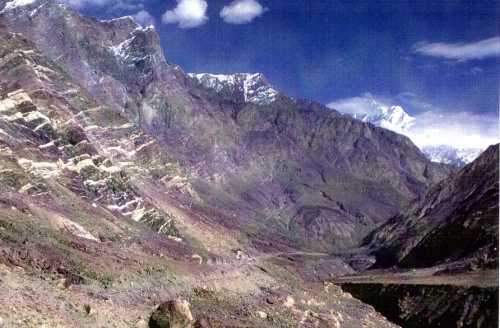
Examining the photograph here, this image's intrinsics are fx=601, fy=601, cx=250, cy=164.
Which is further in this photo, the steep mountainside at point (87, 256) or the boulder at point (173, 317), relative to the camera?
the steep mountainside at point (87, 256)

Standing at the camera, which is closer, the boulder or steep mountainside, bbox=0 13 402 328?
the boulder

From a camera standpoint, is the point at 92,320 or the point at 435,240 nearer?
the point at 92,320

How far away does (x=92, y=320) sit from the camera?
42.8 metres

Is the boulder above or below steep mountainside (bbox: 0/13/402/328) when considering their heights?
above

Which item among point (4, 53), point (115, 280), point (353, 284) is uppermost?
point (4, 53)

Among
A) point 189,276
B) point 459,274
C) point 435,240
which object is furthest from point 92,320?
point 435,240

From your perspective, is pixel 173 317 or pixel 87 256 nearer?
pixel 173 317

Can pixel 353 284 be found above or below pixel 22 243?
below

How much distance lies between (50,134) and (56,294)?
392 feet

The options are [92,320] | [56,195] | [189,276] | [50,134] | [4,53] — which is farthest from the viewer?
[4,53]

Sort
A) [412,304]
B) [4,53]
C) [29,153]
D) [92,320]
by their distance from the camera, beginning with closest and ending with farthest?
[92,320], [412,304], [29,153], [4,53]

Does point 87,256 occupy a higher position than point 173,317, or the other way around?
point 173,317

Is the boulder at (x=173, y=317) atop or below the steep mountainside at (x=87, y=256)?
atop

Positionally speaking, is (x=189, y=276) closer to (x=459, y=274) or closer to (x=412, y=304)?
(x=412, y=304)
